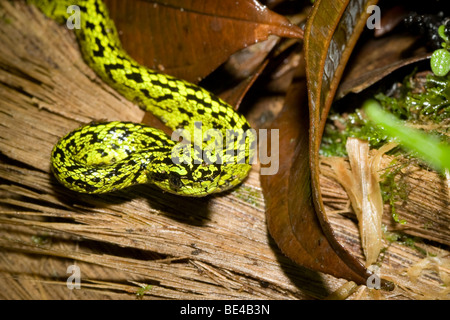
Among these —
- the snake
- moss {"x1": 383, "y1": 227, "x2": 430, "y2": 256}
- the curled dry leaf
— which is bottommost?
moss {"x1": 383, "y1": 227, "x2": 430, "y2": 256}

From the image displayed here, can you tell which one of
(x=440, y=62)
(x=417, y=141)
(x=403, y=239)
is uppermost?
(x=440, y=62)

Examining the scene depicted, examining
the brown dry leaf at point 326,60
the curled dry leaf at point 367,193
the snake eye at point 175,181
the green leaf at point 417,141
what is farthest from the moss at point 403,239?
the snake eye at point 175,181

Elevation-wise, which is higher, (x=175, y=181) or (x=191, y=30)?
(x=191, y=30)

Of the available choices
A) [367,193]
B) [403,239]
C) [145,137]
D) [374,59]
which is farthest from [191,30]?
[403,239]

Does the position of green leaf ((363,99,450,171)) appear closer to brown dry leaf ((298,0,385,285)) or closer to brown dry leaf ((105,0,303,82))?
brown dry leaf ((298,0,385,285))

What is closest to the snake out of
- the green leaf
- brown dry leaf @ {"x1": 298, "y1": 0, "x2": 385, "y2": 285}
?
brown dry leaf @ {"x1": 298, "y1": 0, "x2": 385, "y2": 285}

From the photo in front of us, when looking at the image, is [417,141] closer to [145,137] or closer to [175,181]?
[175,181]

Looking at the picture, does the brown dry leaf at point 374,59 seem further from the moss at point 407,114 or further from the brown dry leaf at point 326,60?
the brown dry leaf at point 326,60
